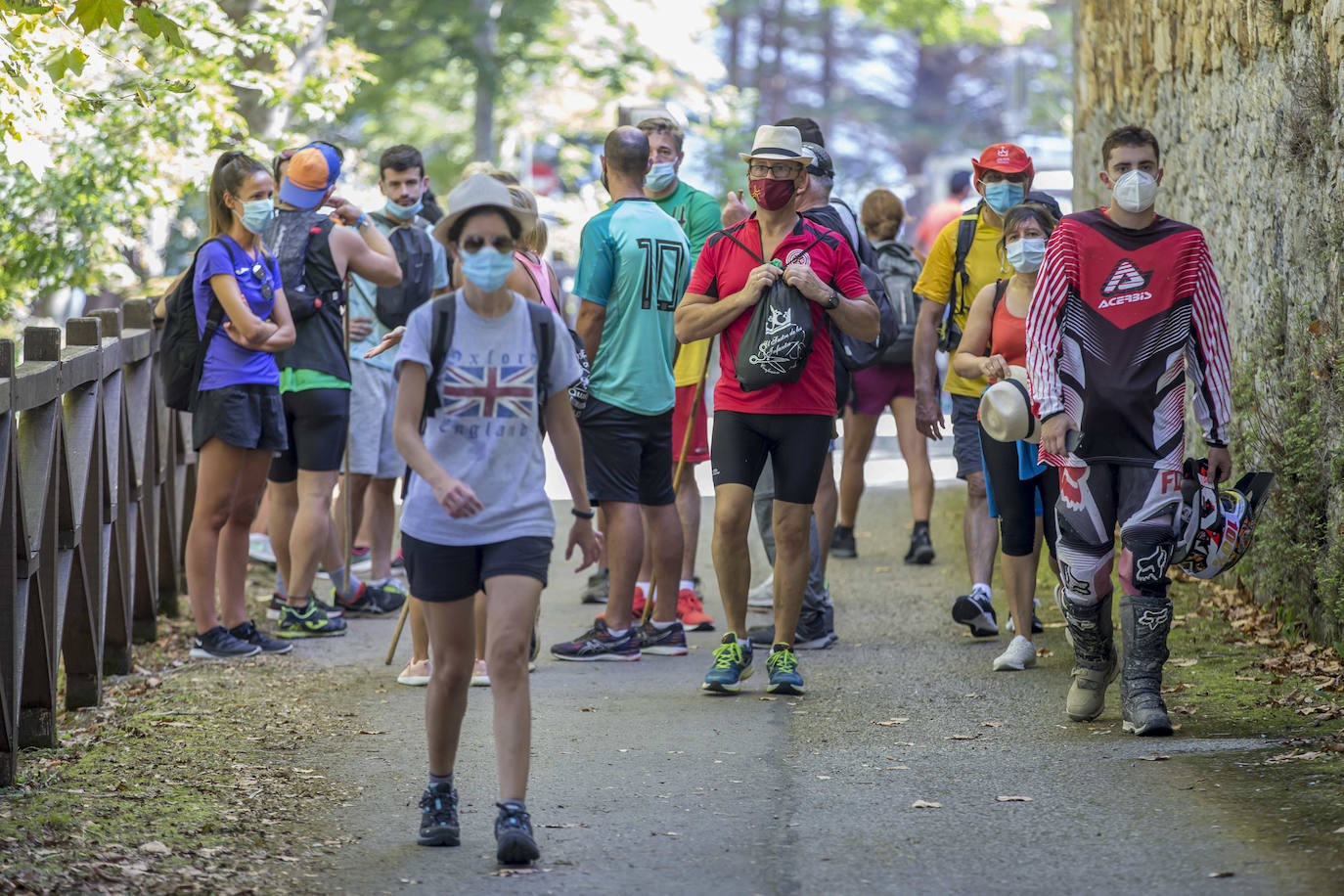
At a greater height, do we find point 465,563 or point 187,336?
point 187,336

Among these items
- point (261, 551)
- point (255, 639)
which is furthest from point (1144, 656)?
point (261, 551)

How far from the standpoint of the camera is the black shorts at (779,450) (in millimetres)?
7043

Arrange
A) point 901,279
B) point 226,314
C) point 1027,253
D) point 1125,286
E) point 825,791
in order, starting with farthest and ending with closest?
point 901,279 < point 226,314 < point 1027,253 < point 1125,286 < point 825,791

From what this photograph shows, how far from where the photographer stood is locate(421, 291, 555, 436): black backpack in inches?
195

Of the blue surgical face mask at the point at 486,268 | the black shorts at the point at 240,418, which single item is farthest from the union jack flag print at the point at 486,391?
the black shorts at the point at 240,418

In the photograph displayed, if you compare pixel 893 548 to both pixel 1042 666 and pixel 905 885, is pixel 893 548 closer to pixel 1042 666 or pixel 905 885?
pixel 1042 666

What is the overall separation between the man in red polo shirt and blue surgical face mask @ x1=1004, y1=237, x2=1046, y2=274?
0.70 meters

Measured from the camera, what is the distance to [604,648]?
8.05m

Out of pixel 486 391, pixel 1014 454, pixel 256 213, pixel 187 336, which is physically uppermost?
pixel 256 213

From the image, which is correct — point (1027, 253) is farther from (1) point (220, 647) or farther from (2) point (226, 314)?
(1) point (220, 647)

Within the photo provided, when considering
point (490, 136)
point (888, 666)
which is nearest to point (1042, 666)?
point (888, 666)

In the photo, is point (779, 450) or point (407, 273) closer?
point (779, 450)

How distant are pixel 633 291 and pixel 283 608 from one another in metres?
2.42

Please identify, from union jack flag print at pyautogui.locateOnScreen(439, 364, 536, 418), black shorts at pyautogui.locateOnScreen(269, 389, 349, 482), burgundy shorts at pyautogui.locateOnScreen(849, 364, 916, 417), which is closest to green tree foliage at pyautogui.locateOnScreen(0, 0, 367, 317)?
black shorts at pyautogui.locateOnScreen(269, 389, 349, 482)
